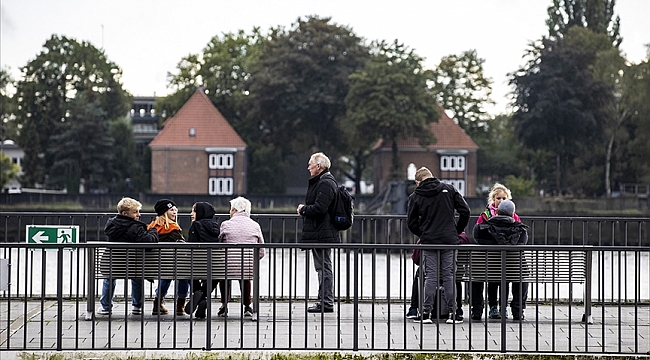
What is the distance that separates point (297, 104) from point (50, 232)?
2329 inches

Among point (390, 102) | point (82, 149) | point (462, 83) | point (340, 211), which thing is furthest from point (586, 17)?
point (340, 211)

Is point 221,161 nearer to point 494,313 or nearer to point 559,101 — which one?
Answer: point 559,101

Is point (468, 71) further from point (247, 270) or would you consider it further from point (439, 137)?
point (247, 270)

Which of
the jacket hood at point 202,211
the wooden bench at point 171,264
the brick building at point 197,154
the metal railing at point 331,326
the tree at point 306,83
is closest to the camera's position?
the metal railing at point 331,326

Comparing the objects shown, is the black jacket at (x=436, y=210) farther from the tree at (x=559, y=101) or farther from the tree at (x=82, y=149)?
the tree at (x=82, y=149)

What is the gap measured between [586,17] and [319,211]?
7611 centimetres

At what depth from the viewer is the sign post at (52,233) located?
39.5ft

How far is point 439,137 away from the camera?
78.8m

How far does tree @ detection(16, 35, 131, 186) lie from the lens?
79.5 metres

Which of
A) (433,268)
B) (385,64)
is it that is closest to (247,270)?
(433,268)

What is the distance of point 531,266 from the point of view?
1091 centimetres

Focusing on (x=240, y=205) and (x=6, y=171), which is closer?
(x=240, y=205)

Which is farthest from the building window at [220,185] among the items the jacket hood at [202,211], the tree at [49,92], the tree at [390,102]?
the jacket hood at [202,211]

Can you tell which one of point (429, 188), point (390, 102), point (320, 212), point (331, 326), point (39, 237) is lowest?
point (331, 326)
